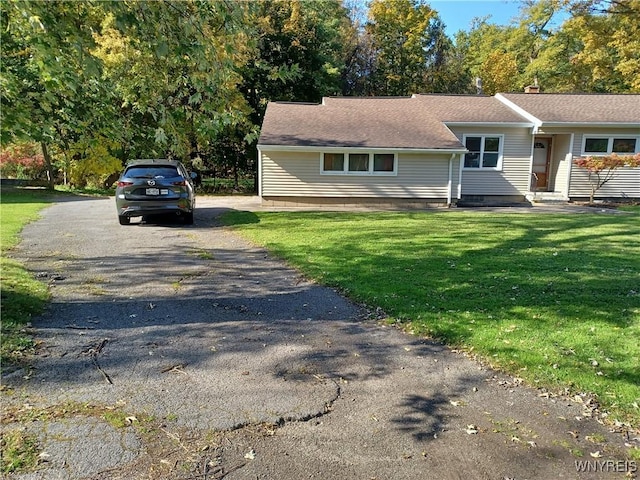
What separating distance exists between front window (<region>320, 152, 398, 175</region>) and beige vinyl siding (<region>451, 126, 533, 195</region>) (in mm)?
3523

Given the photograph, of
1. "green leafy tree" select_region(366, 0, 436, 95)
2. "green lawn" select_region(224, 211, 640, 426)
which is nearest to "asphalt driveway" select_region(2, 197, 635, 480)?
"green lawn" select_region(224, 211, 640, 426)

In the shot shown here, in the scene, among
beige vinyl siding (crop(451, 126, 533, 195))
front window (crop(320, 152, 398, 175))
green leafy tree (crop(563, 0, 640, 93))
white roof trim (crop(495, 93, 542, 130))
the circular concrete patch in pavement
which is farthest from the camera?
green leafy tree (crop(563, 0, 640, 93))

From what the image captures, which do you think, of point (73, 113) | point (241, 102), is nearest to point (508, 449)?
point (73, 113)

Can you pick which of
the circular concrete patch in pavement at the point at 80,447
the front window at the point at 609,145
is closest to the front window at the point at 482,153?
the front window at the point at 609,145

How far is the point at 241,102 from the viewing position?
25.3m

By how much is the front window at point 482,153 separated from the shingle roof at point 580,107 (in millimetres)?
2066

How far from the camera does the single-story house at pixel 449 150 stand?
18297 millimetres

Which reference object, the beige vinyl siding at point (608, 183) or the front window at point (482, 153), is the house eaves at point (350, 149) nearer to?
the front window at point (482, 153)

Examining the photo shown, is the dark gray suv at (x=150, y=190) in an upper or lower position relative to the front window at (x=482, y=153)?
lower

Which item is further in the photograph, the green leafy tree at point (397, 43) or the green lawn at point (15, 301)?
the green leafy tree at point (397, 43)

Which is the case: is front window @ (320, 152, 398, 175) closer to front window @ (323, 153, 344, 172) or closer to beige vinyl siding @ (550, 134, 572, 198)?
front window @ (323, 153, 344, 172)

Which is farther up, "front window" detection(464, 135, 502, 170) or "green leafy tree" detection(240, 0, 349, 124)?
"green leafy tree" detection(240, 0, 349, 124)

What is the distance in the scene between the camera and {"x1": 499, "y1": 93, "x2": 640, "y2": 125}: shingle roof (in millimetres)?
18977

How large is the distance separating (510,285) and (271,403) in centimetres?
435
